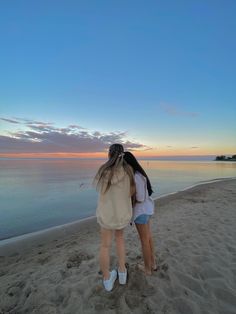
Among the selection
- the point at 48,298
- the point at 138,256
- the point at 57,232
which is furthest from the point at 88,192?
the point at 48,298

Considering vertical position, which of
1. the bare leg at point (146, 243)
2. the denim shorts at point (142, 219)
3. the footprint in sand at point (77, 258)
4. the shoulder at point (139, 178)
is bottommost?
the footprint in sand at point (77, 258)

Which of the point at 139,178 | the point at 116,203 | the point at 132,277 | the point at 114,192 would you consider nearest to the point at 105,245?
the point at 116,203

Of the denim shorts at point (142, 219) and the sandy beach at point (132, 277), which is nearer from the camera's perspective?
the sandy beach at point (132, 277)

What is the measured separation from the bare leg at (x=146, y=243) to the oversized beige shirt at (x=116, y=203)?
0.48 meters

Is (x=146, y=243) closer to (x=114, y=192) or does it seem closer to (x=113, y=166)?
(x=114, y=192)

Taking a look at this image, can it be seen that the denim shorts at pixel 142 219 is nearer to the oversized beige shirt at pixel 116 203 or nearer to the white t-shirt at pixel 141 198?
the white t-shirt at pixel 141 198

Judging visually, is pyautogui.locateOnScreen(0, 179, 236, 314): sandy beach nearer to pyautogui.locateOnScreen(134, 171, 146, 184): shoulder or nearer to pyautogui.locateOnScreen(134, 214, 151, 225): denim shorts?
pyautogui.locateOnScreen(134, 214, 151, 225): denim shorts

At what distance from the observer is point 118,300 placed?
9.84 feet

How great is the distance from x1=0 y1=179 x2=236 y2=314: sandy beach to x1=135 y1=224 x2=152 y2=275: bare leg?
15 centimetres

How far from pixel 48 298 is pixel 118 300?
109cm

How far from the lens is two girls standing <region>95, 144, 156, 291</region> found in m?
2.90

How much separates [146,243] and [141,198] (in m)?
0.83

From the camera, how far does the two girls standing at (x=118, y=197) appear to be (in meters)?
2.90

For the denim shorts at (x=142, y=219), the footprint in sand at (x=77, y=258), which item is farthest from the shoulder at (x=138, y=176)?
the footprint in sand at (x=77, y=258)
